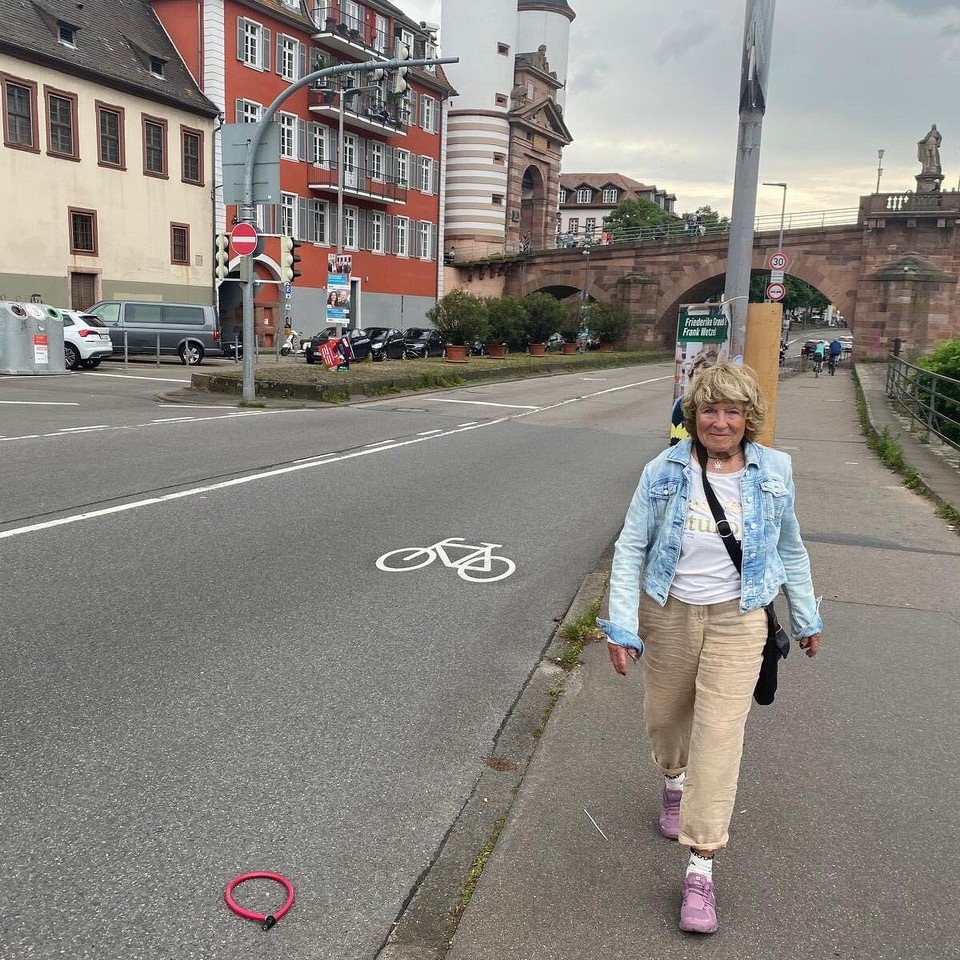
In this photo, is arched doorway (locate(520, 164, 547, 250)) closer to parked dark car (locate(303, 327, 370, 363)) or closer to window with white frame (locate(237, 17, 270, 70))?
window with white frame (locate(237, 17, 270, 70))

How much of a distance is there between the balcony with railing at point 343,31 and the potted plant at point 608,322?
17.5 m

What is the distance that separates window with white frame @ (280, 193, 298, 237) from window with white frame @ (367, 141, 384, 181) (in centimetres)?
657

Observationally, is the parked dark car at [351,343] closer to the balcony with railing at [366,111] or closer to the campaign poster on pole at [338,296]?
the campaign poster on pole at [338,296]

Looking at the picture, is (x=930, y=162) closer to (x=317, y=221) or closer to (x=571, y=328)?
(x=571, y=328)

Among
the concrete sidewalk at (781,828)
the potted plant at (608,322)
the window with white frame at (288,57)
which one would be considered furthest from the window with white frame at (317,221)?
the concrete sidewalk at (781,828)

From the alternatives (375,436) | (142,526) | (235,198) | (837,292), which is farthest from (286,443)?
(837,292)

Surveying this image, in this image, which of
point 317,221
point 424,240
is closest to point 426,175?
point 424,240

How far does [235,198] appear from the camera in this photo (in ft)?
58.8

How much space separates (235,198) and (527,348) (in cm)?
2692

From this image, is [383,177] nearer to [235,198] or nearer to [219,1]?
[219,1]

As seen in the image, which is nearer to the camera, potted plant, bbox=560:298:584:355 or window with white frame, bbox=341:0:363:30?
window with white frame, bbox=341:0:363:30

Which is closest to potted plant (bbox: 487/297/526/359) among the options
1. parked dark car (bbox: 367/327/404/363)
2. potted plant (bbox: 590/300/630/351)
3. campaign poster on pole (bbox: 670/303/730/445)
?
parked dark car (bbox: 367/327/404/363)

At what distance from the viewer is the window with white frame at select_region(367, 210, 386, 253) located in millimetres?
50062

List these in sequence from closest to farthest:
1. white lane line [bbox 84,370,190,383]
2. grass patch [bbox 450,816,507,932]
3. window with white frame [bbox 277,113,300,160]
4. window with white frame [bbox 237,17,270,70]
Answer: grass patch [bbox 450,816,507,932]
white lane line [bbox 84,370,190,383]
window with white frame [bbox 237,17,270,70]
window with white frame [bbox 277,113,300,160]
